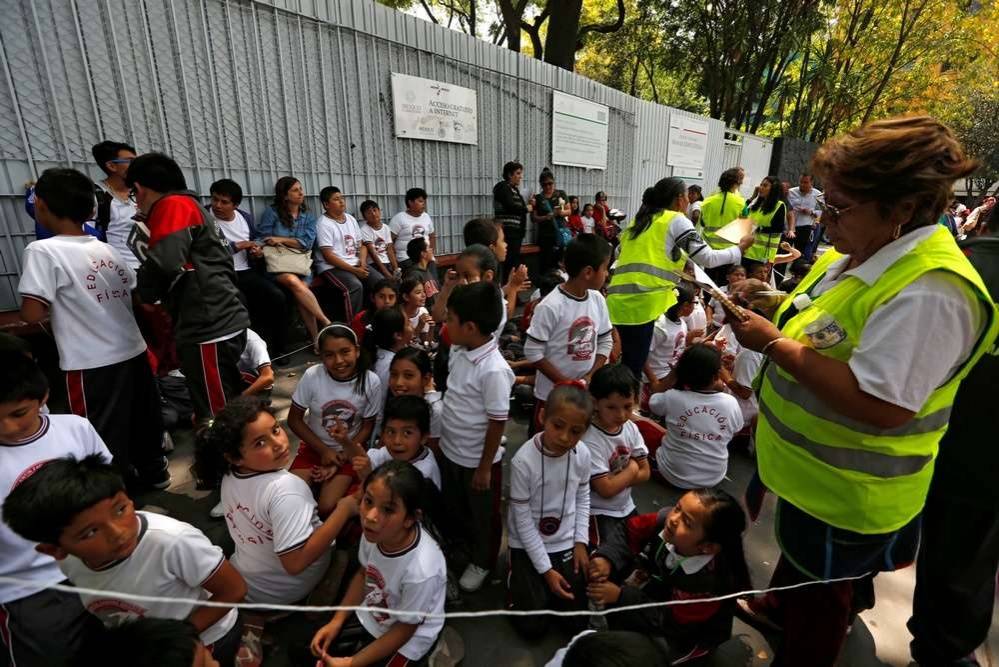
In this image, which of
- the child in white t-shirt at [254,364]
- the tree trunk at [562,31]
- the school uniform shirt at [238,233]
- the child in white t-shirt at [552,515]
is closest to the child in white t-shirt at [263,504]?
the child in white t-shirt at [552,515]

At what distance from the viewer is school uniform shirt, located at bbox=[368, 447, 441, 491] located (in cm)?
218

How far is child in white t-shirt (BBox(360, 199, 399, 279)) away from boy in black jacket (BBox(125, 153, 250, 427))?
244 centimetres

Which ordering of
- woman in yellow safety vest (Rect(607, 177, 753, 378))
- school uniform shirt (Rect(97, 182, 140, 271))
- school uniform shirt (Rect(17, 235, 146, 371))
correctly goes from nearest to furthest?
school uniform shirt (Rect(17, 235, 146, 371))
woman in yellow safety vest (Rect(607, 177, 753, 378))
school uniform shirt (Rect(97, 182, 140, 271))

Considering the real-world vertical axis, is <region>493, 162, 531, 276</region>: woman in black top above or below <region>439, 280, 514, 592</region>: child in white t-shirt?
above

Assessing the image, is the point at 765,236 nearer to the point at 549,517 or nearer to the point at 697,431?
the point at 697,431

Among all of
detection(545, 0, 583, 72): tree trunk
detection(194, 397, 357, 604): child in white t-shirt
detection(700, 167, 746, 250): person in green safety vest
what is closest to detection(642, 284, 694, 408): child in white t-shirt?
detection(700, 167, 746, 250): person in green safety vest

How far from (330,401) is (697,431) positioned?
78.3 inches

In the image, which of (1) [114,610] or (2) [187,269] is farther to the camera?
(2) [187,269]

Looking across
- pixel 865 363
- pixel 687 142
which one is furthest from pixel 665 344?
pixel 687 142

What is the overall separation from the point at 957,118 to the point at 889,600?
975 inches

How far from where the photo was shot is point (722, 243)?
4.61m

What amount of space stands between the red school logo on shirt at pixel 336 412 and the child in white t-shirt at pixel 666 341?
2304 mm

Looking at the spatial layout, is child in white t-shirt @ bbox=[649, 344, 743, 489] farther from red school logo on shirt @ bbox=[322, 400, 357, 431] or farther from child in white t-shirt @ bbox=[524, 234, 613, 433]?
red school logo on shirt @ bbox=[322, 400, 357, 431]

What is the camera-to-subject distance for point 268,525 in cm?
179
